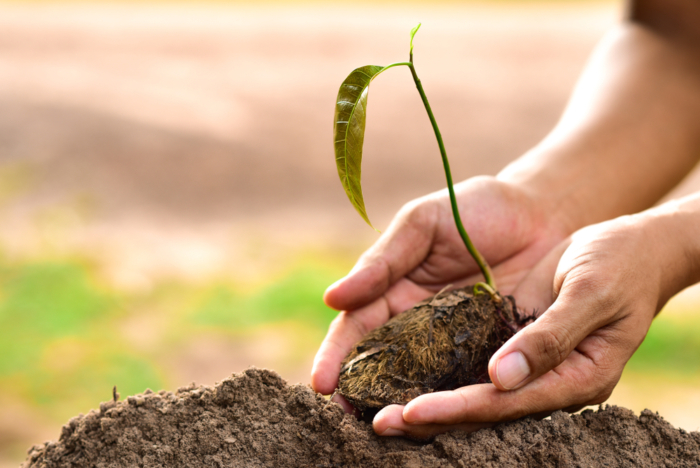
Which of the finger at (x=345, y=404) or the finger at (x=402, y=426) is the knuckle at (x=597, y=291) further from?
the finger at (x=345, y=404)

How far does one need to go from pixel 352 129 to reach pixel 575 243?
2.28ft

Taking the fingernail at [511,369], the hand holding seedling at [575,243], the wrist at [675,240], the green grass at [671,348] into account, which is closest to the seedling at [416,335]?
the hand holding seedling at [575,243]

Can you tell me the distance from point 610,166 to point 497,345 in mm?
865

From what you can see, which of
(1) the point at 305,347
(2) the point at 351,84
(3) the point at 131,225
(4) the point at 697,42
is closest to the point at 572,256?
(2) the point at 351,84

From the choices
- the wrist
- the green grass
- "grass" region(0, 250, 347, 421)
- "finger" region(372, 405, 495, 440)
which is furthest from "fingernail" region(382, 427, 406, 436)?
the green grass

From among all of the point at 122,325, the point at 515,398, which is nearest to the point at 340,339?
the point at 515,398

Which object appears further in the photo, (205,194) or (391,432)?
(205,194)

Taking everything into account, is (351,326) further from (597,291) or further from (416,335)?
(597,291)

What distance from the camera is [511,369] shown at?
1.13 m

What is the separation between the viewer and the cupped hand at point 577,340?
114cm

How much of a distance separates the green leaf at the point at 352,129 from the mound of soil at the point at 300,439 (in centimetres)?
48

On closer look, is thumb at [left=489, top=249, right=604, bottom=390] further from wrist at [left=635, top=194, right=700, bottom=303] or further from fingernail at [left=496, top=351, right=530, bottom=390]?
wrist at [left=635, top=194, right=700, bottom=303]

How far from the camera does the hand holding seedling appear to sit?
1176mm

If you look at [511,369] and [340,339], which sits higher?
[340,339]
